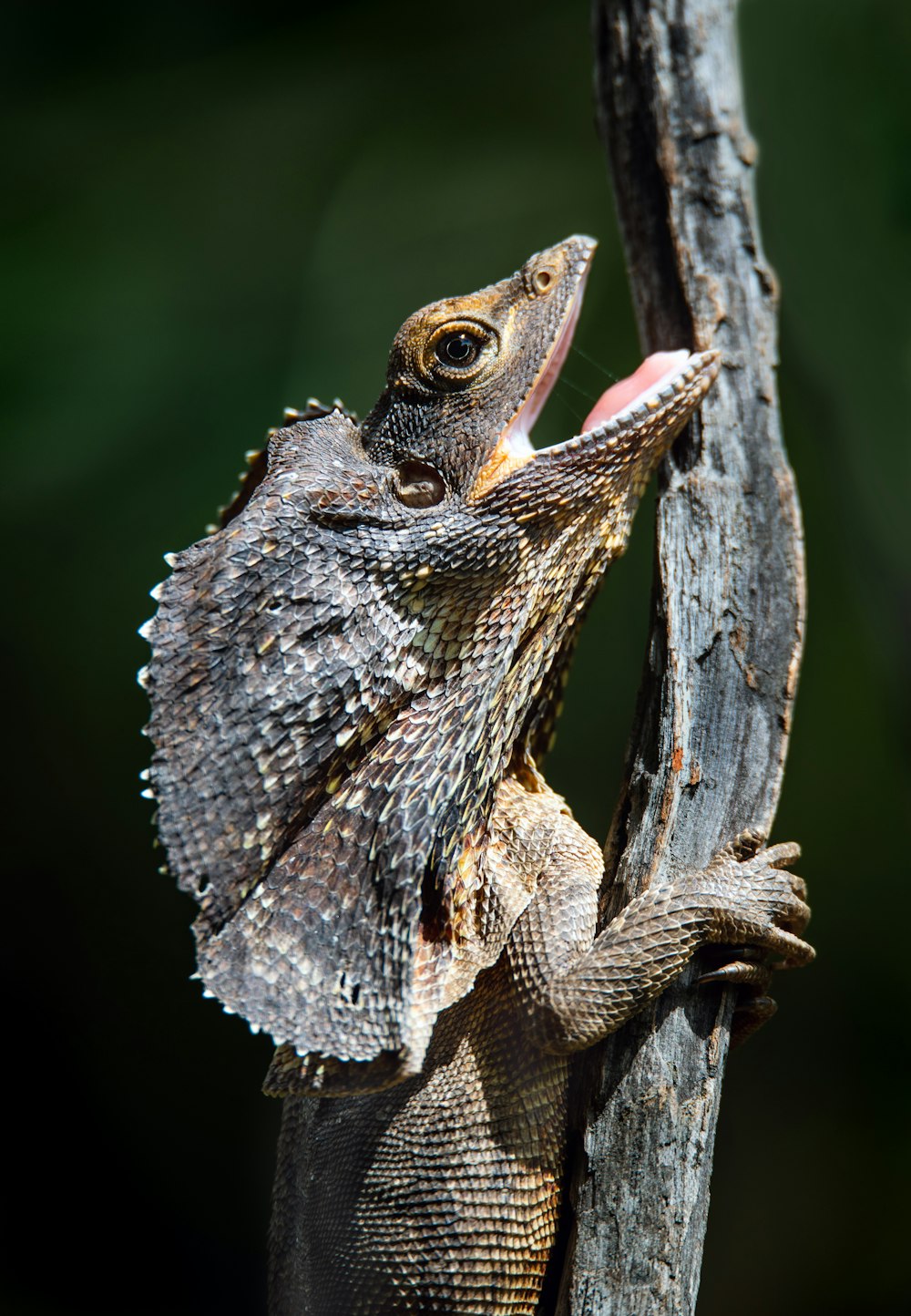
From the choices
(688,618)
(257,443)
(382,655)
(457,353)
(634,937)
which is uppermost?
(257,443)

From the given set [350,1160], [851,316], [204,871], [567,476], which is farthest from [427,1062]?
[851,316]

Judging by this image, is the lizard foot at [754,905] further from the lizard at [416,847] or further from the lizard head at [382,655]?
the lizard head at [382,655]

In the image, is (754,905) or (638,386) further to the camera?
(638,386)

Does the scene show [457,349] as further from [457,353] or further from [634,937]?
[634,937]

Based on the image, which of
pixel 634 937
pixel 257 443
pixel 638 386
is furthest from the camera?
pixel 257 443

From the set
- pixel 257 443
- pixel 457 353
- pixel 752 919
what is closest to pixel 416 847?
pixel 752 919

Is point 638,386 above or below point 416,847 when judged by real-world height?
above

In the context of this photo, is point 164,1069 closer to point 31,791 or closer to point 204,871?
point 31,791

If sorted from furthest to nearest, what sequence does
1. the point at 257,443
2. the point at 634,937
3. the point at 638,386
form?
the point at 257,443
the point at 638,386
the point at 634,937
